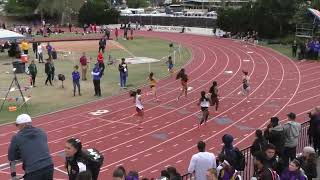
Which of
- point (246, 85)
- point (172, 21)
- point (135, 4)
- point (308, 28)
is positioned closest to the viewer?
point (246, 85)

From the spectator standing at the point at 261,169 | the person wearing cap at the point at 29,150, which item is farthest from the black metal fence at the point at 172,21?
the person wearing cap at the point at 29,150

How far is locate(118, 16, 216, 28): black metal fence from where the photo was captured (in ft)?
212

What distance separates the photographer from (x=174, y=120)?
20.0 metres

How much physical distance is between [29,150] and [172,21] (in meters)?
63.0

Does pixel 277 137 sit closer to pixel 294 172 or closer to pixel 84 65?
pixel 294 172

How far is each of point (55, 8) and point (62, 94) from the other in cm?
5361

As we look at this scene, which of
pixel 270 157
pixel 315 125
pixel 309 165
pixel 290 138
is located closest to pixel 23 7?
pixel 315 125

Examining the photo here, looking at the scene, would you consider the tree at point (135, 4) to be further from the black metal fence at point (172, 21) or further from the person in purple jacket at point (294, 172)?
the person in purple jacket at point (294, 172)

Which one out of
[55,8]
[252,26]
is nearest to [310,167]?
[252,26]

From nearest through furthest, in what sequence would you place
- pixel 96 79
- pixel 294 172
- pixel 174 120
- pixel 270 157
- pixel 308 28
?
pixel 294 172, pixel 270 157, pixel 174 120, pixel 96 79, pixel 308 28

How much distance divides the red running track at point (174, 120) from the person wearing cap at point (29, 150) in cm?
681

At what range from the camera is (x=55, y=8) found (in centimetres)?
7656

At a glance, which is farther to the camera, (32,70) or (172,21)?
(172,21)

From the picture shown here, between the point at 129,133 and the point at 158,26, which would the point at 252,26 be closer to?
the point at 158,26
